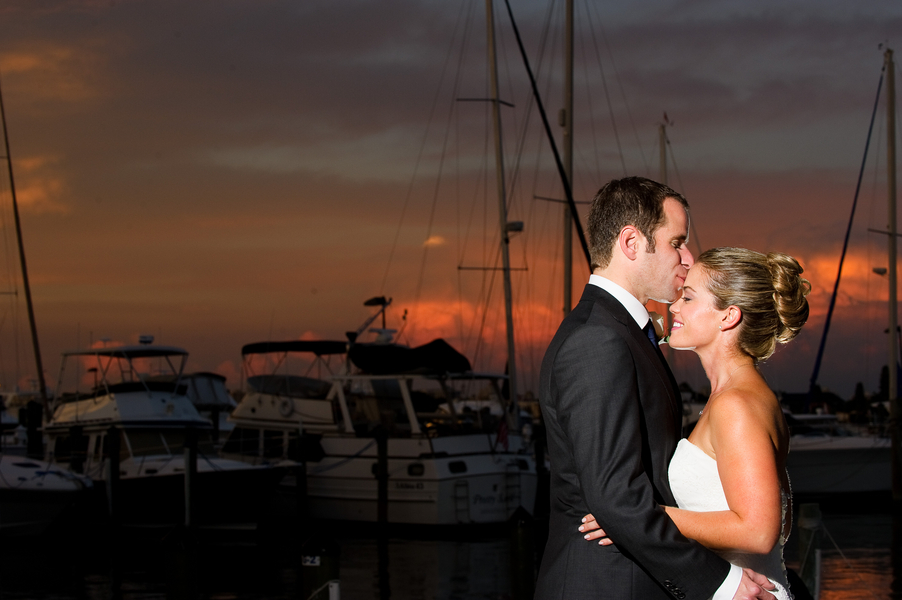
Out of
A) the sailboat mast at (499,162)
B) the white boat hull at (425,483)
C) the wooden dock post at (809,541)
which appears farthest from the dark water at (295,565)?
the sailboat mast at (499,162)

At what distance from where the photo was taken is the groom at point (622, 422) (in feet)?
8.46

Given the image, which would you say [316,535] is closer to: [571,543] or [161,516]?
[571,543]

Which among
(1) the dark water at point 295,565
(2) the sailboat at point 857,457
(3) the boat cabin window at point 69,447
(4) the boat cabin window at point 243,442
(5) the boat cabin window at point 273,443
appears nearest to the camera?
(1) the dark water at point 295,565

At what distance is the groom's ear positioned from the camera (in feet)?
9.41

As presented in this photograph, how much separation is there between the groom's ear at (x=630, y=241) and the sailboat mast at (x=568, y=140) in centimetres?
1895

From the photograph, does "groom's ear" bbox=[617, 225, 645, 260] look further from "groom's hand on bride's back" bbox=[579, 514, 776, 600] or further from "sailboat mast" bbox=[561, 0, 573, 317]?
"sailboat mast" bbox=[561, 0, 573, 317]

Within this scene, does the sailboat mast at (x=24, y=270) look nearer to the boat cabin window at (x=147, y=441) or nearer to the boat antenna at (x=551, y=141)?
the boat cabin window at (x=147, y=441)

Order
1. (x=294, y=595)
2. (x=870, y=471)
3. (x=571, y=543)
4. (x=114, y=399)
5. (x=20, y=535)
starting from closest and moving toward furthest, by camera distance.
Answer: (x=571, y=543) → (x=294, y=595) → (x=20, y=535) → (x=114, y=399) → (x=870, y=471)

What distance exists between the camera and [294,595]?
1398 centimetres

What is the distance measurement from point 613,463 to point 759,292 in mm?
769

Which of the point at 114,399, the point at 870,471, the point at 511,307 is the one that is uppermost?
the point at 511,307

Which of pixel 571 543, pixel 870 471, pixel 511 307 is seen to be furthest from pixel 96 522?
pixel 870 471

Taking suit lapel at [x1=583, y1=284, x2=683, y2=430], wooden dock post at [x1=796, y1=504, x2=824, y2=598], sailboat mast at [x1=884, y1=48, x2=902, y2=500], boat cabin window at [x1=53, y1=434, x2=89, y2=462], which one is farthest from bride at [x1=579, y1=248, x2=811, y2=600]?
sailboat mast at [x1=884, y1=48, x2=902, y2=500]

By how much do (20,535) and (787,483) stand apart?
784 inches
